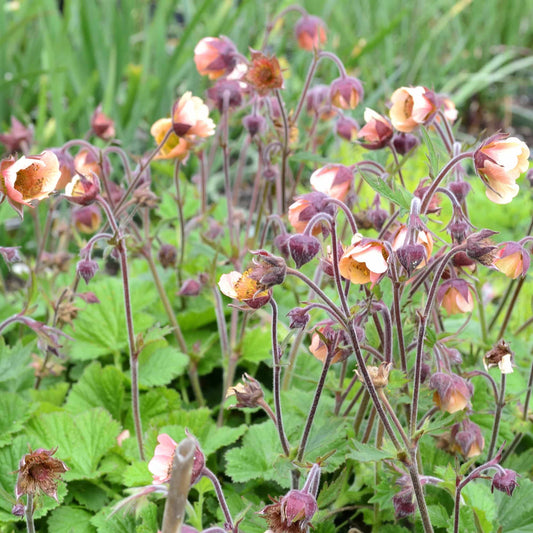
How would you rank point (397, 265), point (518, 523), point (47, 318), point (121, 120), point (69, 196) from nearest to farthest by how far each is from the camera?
point (397, 265) < point (69, 196) < point (518, 523) < point (47, 318) < point (121, 120)

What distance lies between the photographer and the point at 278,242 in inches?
61.2

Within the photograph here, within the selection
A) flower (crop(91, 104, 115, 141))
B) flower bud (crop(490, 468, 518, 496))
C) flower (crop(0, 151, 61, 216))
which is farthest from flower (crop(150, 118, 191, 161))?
flower bud (crop(490, 468, 518, 496))

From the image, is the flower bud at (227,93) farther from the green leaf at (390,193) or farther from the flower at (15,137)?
the green leaf at (390,193)

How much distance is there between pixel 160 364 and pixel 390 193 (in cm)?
91

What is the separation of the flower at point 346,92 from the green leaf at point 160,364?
71 cm

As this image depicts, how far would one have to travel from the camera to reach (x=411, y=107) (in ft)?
4.33

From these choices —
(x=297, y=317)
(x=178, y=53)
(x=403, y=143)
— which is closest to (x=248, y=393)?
(x=297, y=317)

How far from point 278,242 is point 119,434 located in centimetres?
57

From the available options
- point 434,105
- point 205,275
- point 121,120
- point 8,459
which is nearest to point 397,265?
point 434,105

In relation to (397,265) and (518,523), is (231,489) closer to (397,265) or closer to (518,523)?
(518,523)

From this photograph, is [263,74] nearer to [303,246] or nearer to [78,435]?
[303,246]

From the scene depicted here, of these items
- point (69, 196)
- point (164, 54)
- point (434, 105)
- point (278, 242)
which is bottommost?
point (164, 54)

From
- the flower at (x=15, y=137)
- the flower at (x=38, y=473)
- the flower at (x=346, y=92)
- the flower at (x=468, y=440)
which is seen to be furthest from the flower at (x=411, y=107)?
the flower at (x=15, y=137)

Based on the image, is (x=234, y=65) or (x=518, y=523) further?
(x=234, y=65)
